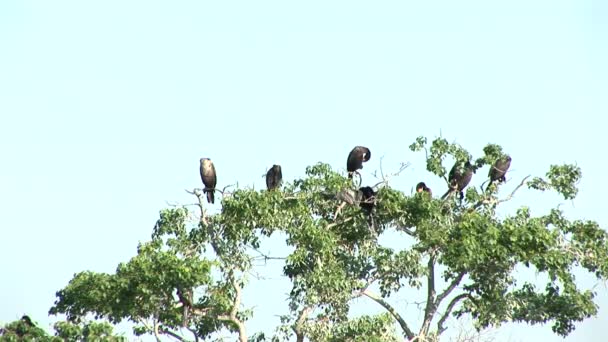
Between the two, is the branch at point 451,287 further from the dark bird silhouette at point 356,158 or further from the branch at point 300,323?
the dark bird silhouette at point 356,158

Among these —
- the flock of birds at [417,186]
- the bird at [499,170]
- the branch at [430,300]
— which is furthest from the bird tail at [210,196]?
the bird at [499,170]

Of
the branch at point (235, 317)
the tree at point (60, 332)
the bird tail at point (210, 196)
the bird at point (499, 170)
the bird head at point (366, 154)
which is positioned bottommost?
the tree at point (60, 332)

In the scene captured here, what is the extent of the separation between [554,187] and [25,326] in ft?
30.6

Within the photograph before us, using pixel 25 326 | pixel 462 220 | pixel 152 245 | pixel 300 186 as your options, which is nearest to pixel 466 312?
pixel 462 220

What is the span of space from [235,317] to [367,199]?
2924mm

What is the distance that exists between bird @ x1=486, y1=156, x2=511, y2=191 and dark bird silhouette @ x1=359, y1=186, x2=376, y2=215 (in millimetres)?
2339

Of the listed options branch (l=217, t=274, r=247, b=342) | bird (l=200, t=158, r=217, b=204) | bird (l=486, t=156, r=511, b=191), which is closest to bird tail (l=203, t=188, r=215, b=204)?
bird (l=200, t=158, r=217, b=204)

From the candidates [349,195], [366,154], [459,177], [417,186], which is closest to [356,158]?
[366,154]

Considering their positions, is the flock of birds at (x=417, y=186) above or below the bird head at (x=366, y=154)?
below

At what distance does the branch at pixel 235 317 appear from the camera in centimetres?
2298

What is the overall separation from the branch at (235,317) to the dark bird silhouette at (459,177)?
410 centimetres

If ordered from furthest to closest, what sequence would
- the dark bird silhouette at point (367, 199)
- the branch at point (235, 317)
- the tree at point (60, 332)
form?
the dark bird silhouette at point (367, 199), the branch at point (235, 317), the tree at point (60, 332)

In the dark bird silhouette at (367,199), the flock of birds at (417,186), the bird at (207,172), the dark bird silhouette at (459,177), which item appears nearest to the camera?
the dark bird silhouette at (367,199)

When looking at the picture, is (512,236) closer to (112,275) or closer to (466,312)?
(466,312)
